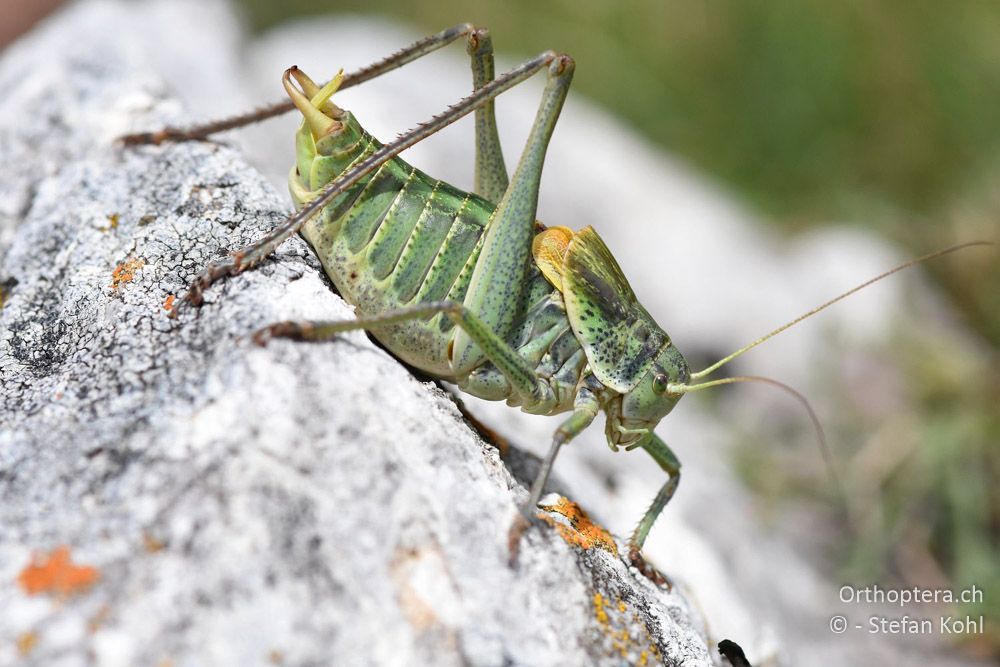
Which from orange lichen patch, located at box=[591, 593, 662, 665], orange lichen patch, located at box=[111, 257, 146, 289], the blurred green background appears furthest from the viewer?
the blurred green background

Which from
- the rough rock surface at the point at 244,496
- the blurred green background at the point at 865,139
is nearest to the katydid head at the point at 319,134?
the rough rock surface at the point at 244,496

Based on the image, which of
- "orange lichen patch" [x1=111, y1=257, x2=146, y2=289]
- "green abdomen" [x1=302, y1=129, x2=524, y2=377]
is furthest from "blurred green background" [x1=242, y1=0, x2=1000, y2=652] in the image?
"orange lichen patch" [x1=111, y1=257, x2=146, y2=289]

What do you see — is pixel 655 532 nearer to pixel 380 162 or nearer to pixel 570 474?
pixel 570 474

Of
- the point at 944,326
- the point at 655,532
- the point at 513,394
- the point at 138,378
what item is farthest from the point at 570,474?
the point at 944,326

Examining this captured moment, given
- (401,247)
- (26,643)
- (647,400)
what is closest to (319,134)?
(401,247)

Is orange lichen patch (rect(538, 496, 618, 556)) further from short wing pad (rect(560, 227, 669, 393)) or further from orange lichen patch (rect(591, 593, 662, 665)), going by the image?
short wing pad (rect(560, 227, 669, 393))

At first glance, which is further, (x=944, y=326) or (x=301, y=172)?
(x=944, y=326)
